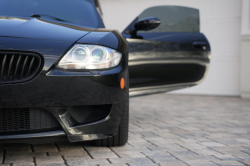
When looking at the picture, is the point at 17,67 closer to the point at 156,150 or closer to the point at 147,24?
the point at 156,150

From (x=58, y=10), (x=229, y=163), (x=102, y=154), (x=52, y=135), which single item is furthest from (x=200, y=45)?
(x=52, y=135)

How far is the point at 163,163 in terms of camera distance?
2.15 metres

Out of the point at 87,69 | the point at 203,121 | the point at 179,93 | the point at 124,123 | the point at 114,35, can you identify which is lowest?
the point at 179,93

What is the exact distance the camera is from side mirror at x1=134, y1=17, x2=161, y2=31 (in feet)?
10.3

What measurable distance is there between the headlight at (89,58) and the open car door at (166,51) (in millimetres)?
1084

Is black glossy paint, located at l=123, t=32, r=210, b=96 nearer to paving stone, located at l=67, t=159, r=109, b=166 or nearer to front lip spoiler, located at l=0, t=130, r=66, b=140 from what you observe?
paving stone, located at l=67, t=159, r=109, b=166

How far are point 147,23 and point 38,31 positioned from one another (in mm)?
1269

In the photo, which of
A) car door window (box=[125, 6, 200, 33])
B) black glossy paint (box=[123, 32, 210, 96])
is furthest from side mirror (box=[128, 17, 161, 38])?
car door window (box=[125, 6, 200, 33])

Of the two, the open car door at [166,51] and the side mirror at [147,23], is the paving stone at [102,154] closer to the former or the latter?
the open car door at [166,51]

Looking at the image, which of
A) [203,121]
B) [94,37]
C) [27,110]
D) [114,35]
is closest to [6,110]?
[27,110]

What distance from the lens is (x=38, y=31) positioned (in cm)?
221

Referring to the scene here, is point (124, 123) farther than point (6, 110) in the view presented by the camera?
Yes

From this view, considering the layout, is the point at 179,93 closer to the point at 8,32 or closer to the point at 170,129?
the point at 170,129

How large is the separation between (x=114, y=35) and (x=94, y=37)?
0.67 ft
